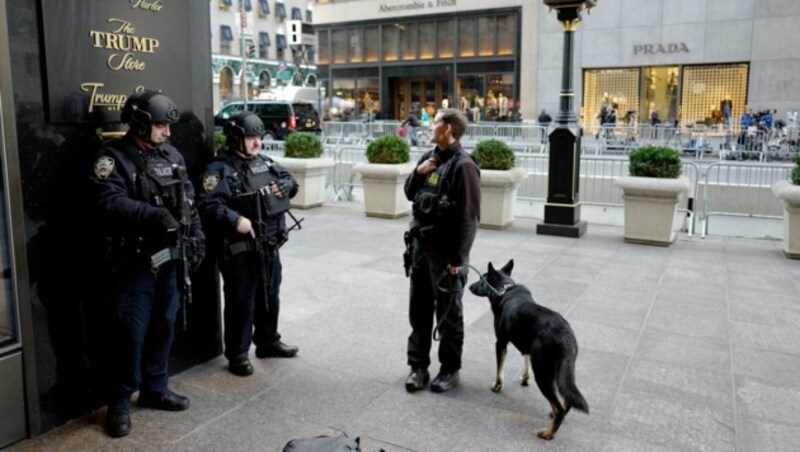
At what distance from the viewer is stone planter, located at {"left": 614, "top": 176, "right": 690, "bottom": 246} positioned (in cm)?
983

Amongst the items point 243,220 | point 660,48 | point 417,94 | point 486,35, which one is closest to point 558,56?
point 486,35

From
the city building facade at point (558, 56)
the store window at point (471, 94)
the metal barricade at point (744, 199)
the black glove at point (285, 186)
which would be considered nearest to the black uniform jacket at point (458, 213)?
the black glove at point (285, 186)

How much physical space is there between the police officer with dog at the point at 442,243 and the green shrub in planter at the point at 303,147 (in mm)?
8309

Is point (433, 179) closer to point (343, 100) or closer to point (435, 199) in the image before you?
point (435, 199)

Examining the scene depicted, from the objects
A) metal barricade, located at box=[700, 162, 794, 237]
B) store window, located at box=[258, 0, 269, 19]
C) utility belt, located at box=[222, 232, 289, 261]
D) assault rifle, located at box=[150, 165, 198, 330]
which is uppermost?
store window, located at box=[258, 0, 269, 19]

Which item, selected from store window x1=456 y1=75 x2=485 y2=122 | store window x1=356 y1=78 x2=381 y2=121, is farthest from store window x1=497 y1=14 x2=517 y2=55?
store window x1=356 y1=78 x2=381 y2=121

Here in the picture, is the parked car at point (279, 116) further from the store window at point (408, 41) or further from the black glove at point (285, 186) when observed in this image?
the black glove at point (285, 186)

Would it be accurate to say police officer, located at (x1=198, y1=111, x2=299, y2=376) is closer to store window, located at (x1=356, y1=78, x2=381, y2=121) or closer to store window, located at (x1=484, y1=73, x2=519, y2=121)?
store window, located at (x1=484, y1=73, x2=519, y2=121)

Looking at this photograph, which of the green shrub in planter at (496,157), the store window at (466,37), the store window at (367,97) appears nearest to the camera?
the green shrub in planter at (496,157)

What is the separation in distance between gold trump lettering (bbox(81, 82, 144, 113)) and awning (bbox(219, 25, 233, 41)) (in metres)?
58.8

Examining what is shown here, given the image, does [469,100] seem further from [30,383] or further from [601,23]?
[30,383]

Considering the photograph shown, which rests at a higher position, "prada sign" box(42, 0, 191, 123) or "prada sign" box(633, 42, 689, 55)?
"prada sign" box(633, 42, 689, 55)

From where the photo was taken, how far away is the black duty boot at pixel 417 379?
489 centimetres

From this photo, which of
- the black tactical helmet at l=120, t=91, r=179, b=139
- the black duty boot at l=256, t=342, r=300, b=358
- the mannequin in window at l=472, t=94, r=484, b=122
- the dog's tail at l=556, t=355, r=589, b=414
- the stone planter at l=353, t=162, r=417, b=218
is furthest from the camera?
the mannequin in window at l=472, t=94, r=484, b=122
